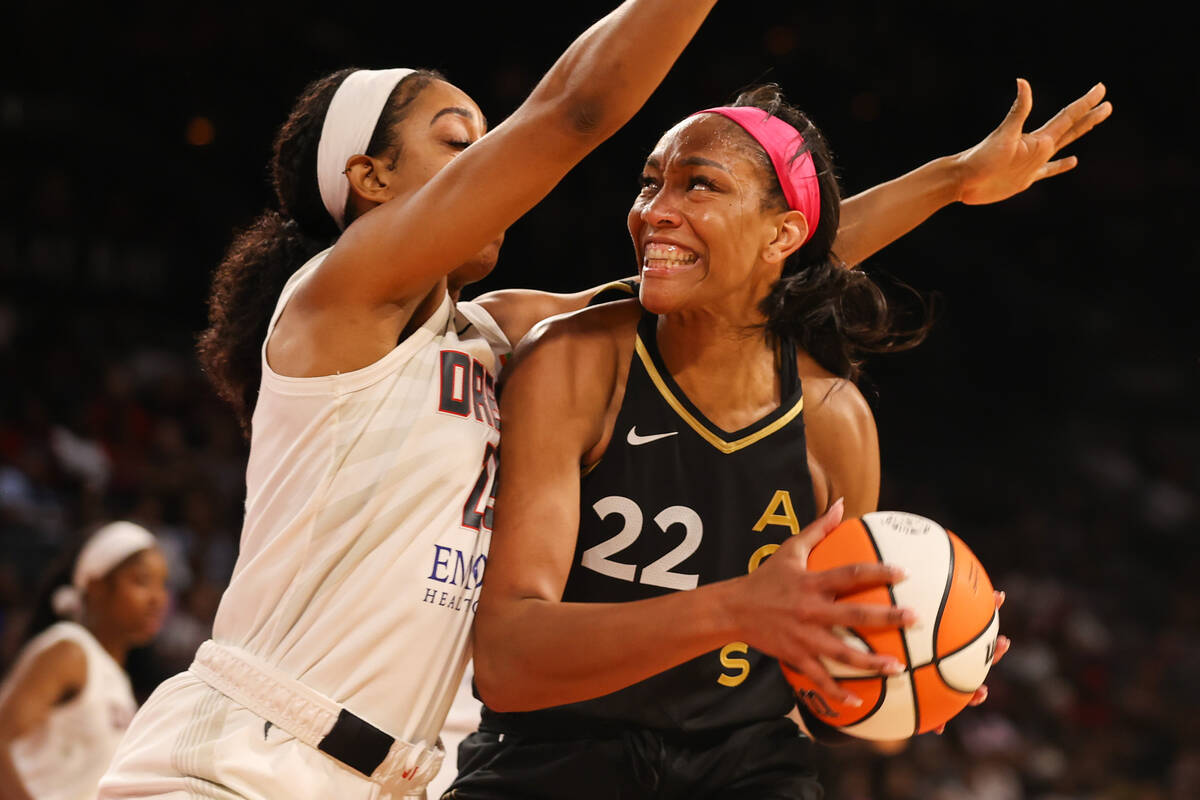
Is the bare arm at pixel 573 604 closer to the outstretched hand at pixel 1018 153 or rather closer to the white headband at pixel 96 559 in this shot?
the outstretched hand at pixel 1018 153

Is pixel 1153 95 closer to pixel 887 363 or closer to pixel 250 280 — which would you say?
pixel 887 363

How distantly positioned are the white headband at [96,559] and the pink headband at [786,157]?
3.84 metres

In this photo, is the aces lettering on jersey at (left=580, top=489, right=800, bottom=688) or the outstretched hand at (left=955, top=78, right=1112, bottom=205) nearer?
the aces lettering on jersey at (left=580, top=489, right=800, bottom=688)

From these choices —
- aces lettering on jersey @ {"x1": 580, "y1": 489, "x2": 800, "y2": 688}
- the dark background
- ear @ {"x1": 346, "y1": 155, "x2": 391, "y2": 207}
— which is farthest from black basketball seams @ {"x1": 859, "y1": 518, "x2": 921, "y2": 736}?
the dark background

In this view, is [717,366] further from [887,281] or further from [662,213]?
[887,281]

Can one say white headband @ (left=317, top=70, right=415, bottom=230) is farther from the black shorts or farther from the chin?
the black shorts

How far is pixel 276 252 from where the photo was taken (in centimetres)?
302

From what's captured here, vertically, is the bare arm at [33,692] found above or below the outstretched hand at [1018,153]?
below

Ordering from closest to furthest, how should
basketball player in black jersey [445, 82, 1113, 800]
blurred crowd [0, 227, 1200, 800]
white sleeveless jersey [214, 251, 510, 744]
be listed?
white sleeveless jersey [214, 251, 510, 744] → basketball player in black jersey [445, 82, 1113, 800] → blurred crowd [0, 227, 1200, 800]

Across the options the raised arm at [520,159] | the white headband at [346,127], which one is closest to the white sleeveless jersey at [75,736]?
the white headband at [346,127]

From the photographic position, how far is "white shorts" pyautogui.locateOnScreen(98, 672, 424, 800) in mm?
2404

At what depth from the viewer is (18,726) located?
207 inches

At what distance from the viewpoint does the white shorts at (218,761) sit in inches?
94.7

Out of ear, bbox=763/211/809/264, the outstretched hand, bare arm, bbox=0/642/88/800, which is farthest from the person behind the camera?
bare arm, bbox=0/642/88/800
